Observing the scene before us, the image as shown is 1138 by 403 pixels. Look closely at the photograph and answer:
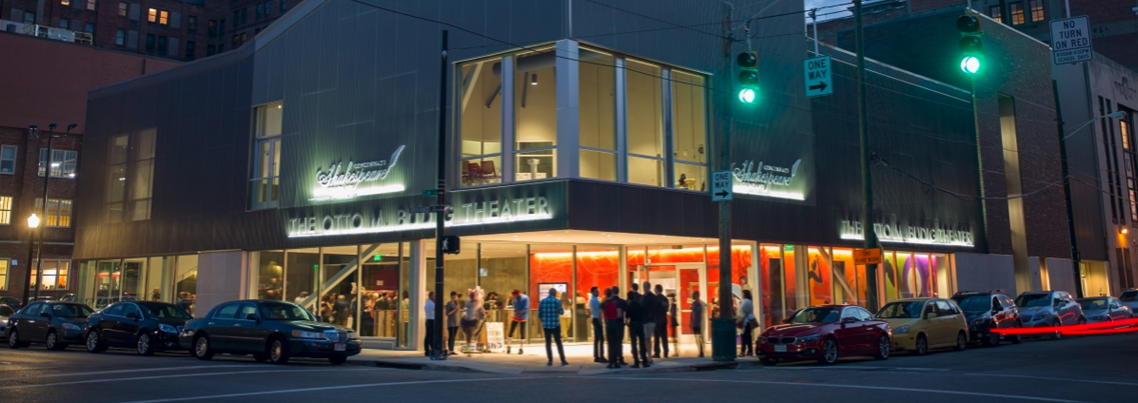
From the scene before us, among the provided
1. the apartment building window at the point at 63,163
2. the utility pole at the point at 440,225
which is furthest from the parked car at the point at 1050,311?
the apartment building window at the point at 63,163

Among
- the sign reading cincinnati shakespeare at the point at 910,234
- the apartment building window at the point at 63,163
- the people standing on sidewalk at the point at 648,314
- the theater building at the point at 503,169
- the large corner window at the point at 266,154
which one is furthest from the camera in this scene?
the apartment building window at the point at 63,163

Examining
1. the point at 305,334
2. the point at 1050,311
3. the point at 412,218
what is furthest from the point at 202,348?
the point at 1050,311

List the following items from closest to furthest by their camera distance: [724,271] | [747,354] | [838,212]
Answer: [724,271], [747,354], [838,212]

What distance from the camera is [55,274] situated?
5972 centimetres

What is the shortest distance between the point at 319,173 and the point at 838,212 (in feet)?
53.9

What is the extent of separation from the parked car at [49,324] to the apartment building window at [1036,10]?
188ft

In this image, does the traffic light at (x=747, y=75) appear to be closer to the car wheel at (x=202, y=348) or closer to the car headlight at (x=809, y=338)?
the car headlight at (x=809, y=338)

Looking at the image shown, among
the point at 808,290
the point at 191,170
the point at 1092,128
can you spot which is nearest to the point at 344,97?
the point at 191,170

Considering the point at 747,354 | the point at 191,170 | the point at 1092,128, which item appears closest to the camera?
the point at 747,354

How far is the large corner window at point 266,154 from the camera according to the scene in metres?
28.8

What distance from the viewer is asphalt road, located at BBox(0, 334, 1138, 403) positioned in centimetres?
1230

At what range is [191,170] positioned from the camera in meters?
31.3

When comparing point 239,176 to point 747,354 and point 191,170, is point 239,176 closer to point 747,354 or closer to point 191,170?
point 191,170

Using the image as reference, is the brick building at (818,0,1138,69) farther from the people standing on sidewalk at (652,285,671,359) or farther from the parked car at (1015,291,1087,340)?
the people standing on sidewalk at (652,285,671,359)
